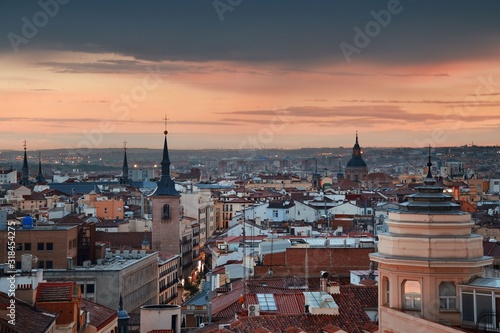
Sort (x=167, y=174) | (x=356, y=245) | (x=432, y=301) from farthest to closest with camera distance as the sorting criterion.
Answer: (x=167, y=174) < (x=356, y=245) < (x=432, y=301)

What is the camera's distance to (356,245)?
57.9m

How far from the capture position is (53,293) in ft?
101

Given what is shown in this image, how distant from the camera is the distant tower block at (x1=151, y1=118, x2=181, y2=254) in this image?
89.4 metres

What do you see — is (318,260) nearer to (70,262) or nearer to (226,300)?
(226,300)

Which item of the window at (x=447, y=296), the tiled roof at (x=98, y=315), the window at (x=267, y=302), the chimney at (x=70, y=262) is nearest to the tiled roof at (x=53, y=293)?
the tiled roof at (x=98, y=315)

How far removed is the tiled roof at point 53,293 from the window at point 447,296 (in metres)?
14.3

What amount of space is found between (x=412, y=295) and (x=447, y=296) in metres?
0.59

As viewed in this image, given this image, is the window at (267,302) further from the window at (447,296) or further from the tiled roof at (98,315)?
the window at (447,296)

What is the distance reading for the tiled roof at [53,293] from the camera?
30.3m

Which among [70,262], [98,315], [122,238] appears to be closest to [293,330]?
[98,315]

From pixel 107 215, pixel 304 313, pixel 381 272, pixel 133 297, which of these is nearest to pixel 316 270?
pixel 133 297

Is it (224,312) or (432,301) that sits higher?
(432,301)

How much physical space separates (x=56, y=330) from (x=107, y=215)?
9588cm

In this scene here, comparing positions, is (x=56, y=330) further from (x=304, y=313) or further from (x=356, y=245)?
(x=356, y=245)
